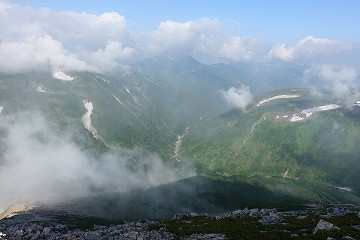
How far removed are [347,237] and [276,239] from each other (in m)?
12.8

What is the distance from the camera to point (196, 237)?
271 ft

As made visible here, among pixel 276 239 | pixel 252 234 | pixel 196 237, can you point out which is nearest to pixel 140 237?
pixel 196 237

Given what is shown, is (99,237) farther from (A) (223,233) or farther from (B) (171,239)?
(A) (223,233)

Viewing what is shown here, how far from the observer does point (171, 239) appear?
8231 centimetres

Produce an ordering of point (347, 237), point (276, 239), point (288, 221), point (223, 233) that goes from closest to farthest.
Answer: point (347, 237) < point (276, 239) < point (223, 233) < point (288, 221)

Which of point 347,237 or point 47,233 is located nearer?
Result: point 347,237

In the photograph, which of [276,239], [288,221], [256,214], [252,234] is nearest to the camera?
[276,239]

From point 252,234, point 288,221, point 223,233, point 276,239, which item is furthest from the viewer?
point 288,221

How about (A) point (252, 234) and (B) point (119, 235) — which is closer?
(A) point (252, 234)

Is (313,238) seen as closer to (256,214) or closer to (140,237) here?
(140,237)

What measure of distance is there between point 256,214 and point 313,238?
53802 millimetres

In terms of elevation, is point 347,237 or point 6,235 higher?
point 6,235

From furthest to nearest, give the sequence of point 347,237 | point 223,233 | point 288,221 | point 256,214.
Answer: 1. point 256,214
2. point 288,221
3. point 223,233
4. point 347,237

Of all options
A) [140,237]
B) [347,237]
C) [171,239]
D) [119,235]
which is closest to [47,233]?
[119,235]
